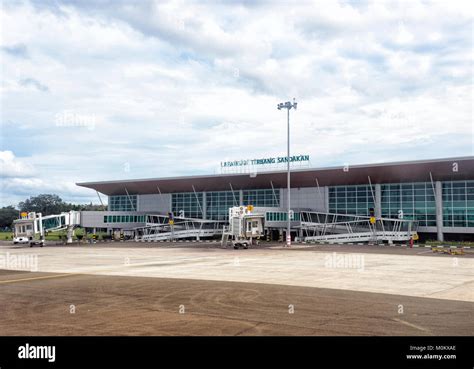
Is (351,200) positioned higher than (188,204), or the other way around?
(351,200)

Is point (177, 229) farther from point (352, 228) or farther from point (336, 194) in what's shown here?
point (352, 228)

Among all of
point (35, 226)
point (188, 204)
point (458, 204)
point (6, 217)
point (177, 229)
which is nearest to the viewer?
Answer: point (35, 226)

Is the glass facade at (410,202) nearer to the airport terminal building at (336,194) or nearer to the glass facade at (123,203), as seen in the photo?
the airport terminal building at (336,194)

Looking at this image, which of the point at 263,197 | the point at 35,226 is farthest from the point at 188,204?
the point at 35,226

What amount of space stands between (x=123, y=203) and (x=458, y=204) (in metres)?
71.5

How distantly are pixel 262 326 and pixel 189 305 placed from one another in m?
4.31

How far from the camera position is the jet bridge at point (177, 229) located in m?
80.4

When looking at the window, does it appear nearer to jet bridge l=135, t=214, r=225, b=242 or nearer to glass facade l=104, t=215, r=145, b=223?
jet bridge l=135, t=214, r=225, b=242

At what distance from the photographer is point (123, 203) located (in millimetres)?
109188

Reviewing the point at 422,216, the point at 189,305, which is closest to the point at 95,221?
the point at 422,216

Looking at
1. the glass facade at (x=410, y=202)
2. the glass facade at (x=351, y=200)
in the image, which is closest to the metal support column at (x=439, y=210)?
the glass facade at (x=410, y=202)

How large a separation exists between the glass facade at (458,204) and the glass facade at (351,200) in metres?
11.5

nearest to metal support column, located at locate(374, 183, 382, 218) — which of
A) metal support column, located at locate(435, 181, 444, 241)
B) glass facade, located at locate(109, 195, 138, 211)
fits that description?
metal support column, located at locate(435, 181, 444, 241)
